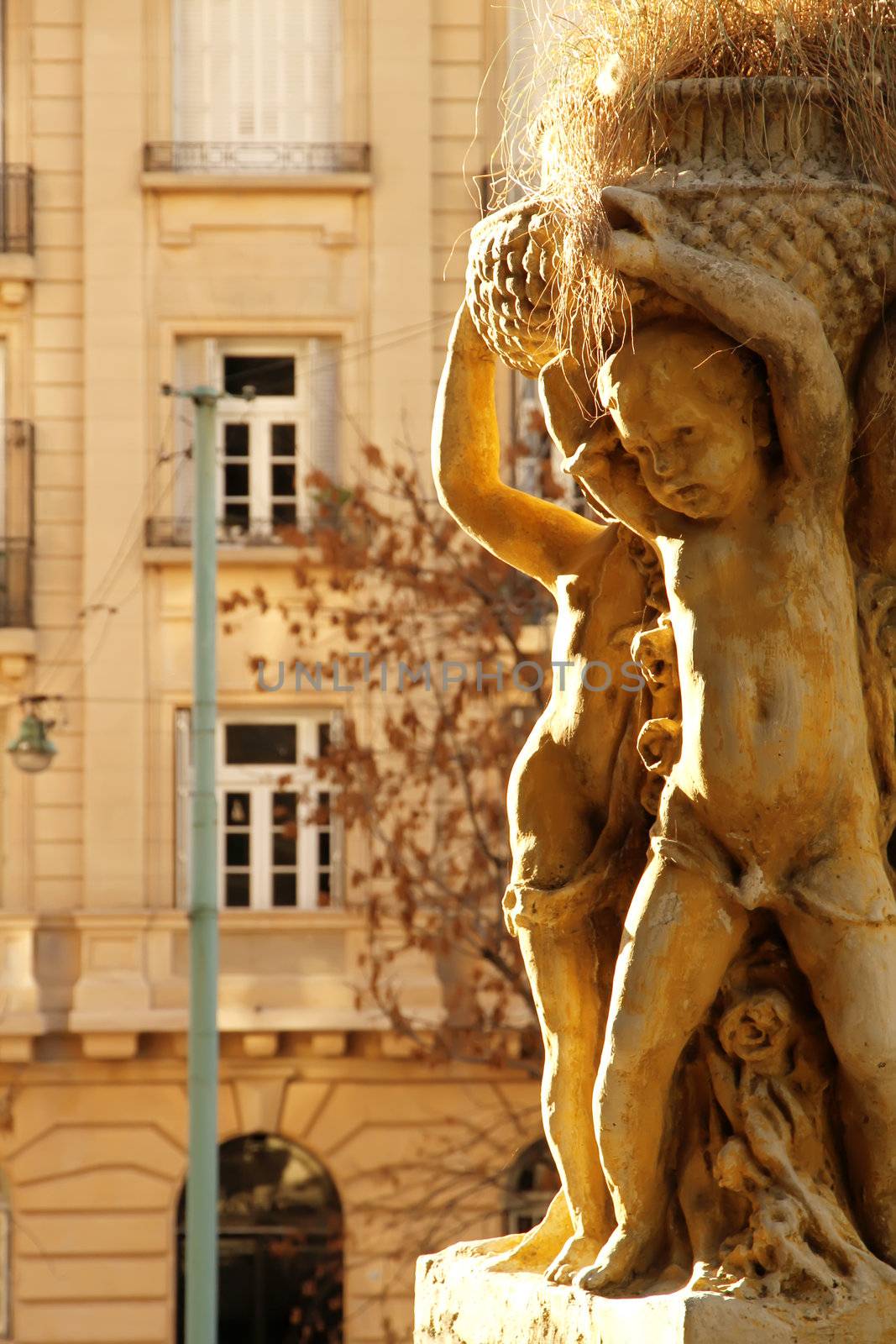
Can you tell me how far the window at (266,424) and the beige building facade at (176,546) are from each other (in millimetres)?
28

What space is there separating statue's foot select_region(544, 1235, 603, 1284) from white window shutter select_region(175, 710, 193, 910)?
16767 mm

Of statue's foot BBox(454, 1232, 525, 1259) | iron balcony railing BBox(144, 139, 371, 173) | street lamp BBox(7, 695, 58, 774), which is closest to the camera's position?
statue's foot BBox(454, 1232, 525, 1259)

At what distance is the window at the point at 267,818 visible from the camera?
2103 centimetres

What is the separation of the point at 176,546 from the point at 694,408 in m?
17.3

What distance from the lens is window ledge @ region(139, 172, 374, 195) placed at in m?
21.5

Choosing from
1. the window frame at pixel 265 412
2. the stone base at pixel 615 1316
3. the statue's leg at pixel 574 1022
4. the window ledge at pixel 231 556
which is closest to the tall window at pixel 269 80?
the window frame at pixel 265 412

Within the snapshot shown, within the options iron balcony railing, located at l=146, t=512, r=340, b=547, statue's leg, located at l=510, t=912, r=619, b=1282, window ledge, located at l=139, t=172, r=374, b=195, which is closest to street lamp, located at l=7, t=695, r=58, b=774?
iron balcony railing, located at l=146, t=512, r=340, b=547

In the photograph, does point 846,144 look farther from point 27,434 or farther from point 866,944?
point 27,434

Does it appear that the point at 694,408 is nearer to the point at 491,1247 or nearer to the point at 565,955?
the point at 565,955

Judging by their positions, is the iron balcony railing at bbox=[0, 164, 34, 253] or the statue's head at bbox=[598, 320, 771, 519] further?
the iron balcony railing at bbox=[0, 164, 34, 253]

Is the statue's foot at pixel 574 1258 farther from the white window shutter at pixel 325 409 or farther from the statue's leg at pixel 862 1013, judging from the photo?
the white window shutter at pixel 325 409

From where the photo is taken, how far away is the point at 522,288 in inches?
180

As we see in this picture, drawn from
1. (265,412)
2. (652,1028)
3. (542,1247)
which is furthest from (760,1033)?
(265,412)

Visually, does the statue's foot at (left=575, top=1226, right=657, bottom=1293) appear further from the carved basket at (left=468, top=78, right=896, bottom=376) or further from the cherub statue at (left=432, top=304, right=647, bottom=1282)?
the carved basket at (left=468, top=78, right=896, bottom=376)
